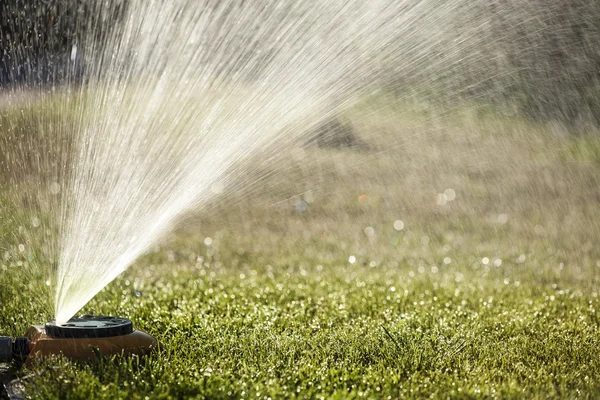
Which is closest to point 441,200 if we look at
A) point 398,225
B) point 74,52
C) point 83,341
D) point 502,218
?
point 502,218

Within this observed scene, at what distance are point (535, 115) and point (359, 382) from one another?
15089 mm

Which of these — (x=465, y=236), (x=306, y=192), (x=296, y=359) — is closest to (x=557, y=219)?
(x=465, y=236)

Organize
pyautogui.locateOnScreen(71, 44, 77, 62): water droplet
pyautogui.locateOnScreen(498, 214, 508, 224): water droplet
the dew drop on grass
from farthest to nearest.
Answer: pyautogui.locateOnScreen(71, 44, 77, 62): water droplet
pyautogui.locateOnScreen(498, 214, 508, 224): water droplet
the dew drop on grass

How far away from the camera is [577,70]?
17.5m

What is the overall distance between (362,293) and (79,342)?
271 cm

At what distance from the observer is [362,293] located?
5.77m

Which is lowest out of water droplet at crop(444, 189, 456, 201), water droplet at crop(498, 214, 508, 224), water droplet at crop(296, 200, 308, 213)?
water droplet at crop(498, 214, 508, 224)

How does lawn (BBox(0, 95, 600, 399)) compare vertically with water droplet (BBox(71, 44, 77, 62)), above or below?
below

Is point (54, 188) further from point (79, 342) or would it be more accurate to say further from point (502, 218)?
point (79, 342)

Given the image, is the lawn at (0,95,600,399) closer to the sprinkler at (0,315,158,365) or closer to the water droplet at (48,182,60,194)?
the sprinkler at (0,315,158,365)

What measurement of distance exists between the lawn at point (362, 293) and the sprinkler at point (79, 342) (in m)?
0.08

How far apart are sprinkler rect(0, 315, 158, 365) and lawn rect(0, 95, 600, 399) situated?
0.27ft

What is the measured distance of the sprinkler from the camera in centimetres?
359

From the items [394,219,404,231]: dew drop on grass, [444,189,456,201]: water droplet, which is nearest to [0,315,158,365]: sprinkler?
[394,219,404,231]: dew drop on grass
